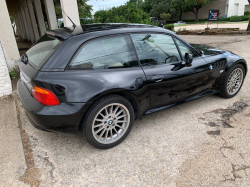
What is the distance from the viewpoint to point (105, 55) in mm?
2508

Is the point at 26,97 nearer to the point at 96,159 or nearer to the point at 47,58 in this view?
the point at 47,58

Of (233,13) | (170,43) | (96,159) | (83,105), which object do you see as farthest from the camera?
(233,13)

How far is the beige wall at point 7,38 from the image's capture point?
16.9ft

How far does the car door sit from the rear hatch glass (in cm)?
105

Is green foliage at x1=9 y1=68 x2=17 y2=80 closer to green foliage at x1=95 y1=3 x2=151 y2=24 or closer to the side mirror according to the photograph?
green foliage at x1=95 y1=3 x2=151 y2=24

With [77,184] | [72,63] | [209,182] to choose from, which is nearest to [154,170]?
[209,182]

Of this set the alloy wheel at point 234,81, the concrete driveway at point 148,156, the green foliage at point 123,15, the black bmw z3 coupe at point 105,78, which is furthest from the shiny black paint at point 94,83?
the green foliage at point 123,15

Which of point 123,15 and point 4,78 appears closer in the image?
point 4,78


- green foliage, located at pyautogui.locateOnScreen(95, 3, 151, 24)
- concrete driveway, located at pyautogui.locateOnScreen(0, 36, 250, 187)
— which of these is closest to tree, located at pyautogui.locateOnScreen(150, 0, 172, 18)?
green foliage, located at pyautogui.locateOnScreen(95, 3, 151, 24)

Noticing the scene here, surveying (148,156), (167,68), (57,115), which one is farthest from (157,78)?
(57,115)

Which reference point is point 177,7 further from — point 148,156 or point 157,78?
point 148,156

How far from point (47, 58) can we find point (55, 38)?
1.33 feet

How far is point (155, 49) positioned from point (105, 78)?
39.4 inches

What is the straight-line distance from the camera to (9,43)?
17.4ft
